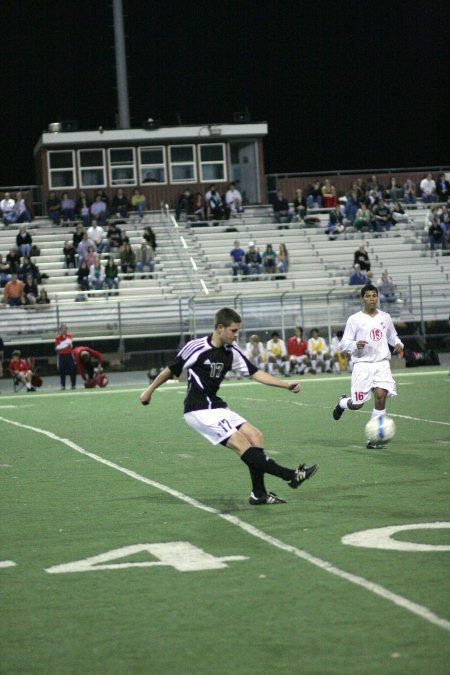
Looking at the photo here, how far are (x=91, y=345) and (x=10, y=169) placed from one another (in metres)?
17.8

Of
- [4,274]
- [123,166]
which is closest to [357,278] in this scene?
[4,274]

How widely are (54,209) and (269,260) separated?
884 centimetres

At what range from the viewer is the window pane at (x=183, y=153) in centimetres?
4609

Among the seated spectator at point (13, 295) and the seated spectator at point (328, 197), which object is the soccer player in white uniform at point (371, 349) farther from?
the seated spectator at point (328, 197)

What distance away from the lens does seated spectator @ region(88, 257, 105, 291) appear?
1448 inches

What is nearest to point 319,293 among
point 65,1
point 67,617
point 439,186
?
point 439,186

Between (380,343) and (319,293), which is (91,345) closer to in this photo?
(319,293)

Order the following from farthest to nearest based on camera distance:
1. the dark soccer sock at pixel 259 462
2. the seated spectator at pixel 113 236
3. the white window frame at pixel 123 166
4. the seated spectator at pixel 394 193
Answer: the white window frame at pixel 123 166
the seated spectator at pixel 394 193
the seated spectator at pixel 113 236
the dark soccer sock at pixel 259 462

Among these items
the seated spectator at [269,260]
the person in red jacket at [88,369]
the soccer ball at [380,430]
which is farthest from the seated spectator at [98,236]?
the soccer ball at [380,430]

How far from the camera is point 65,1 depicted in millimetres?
47719

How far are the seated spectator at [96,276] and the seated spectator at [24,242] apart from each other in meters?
2.52

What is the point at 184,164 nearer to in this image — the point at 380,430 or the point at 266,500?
the point at 380,430

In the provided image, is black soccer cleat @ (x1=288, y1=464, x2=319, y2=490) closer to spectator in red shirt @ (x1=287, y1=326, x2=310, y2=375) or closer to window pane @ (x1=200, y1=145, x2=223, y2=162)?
spectator in red shirt @ (x1=287, y1=326, x2=310, y2=375)

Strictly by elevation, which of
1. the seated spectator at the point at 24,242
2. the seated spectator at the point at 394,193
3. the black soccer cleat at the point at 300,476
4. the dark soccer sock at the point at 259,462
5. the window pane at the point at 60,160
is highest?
the window pane at the point at 60,160
